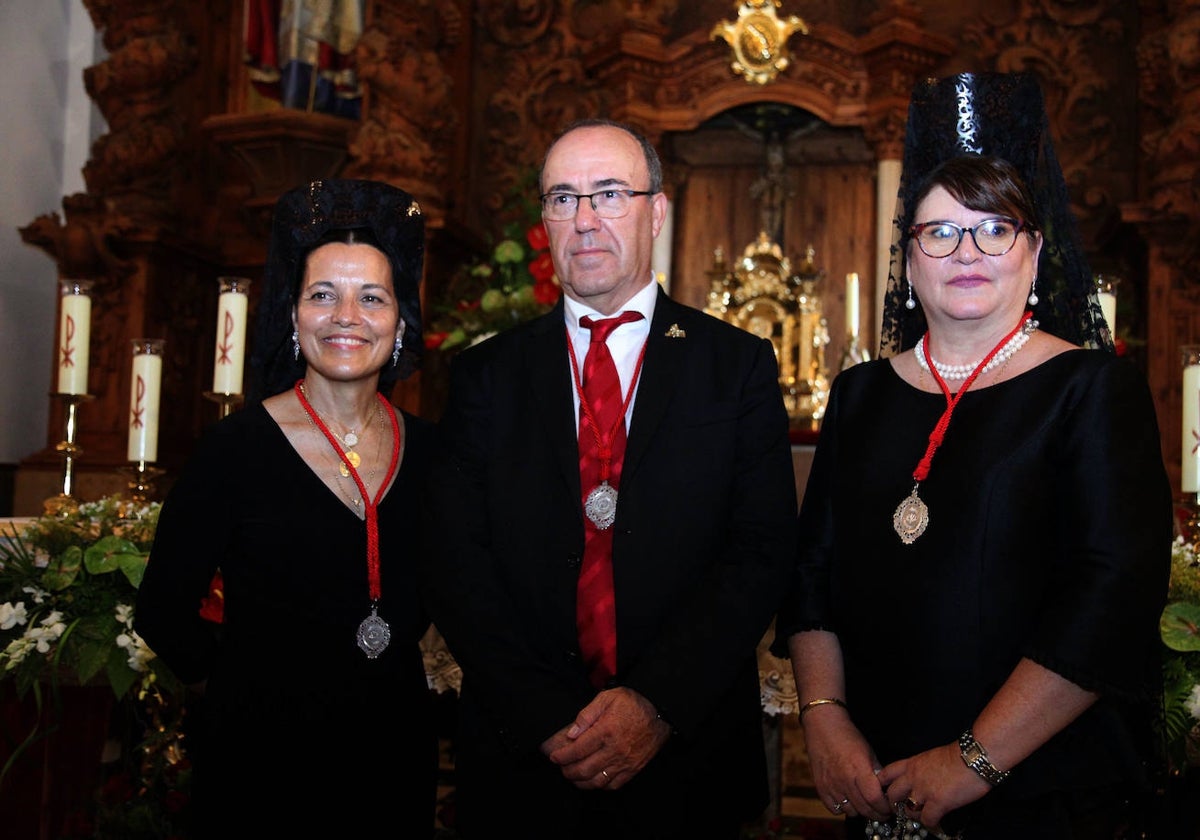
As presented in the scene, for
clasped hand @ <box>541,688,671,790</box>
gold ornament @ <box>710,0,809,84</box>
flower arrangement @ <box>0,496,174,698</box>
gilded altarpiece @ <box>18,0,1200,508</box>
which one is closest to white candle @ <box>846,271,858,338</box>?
gilded altarpiece @ <box>18,0,1200,508</box>

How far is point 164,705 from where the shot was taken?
3.10 m

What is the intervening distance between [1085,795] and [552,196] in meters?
1.39

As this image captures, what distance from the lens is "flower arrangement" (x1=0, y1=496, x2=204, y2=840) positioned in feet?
8.52

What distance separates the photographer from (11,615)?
2.62m

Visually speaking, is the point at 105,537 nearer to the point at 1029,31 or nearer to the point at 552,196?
the point at 552,196

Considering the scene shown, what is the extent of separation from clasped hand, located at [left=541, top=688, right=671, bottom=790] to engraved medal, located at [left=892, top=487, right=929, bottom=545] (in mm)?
510

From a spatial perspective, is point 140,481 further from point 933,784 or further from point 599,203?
point 933,784

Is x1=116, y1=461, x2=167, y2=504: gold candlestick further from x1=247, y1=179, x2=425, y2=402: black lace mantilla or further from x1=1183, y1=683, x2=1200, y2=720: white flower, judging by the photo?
x1=1183, y1=683, x2=1200, y2=720: white flower

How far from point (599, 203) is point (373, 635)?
3.06ft

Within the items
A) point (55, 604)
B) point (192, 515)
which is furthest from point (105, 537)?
point (192, 515)

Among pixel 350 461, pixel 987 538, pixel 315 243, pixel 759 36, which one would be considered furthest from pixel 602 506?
pixel 759 36

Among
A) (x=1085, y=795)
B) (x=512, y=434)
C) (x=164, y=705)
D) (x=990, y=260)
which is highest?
(x=990, y=260)

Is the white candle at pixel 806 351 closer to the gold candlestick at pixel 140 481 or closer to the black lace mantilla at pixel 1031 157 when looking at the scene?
the gold candlestick at pixel 140 481

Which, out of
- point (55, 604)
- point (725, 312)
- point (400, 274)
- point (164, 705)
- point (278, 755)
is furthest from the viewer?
point (725, 312)
